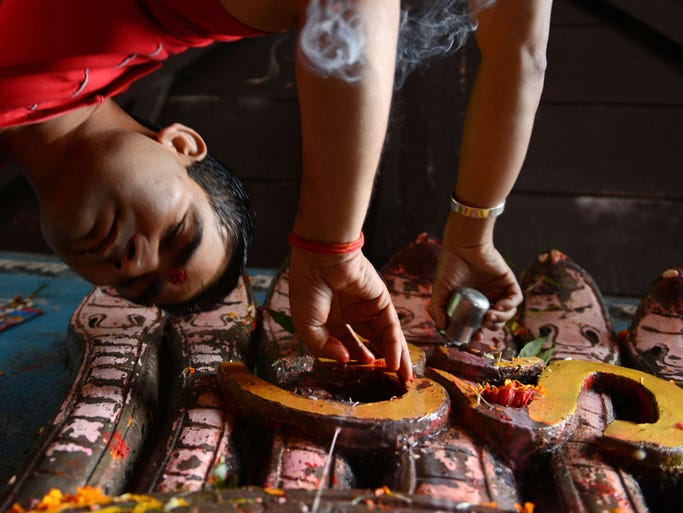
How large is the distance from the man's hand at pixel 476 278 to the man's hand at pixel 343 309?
1.24 feet

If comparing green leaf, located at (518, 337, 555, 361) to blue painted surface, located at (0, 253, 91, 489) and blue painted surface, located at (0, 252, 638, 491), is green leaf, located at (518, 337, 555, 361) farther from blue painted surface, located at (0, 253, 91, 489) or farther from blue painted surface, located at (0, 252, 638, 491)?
blue painted surface, located at (0, 253, 91, 489)

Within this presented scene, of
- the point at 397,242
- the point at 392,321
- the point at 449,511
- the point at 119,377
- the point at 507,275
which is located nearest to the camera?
the point at 449,511

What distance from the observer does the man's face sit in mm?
1293

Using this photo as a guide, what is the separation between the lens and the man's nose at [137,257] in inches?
51.6

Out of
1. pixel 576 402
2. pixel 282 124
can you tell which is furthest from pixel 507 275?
pixel 282 124

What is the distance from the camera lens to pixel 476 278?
1.87m

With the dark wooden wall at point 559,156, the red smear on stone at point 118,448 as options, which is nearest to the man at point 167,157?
the red smear on stone at point 118,448

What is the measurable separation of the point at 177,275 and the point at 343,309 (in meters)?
0.36

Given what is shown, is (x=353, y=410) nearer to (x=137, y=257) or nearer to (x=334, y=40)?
(x=137, y=257)

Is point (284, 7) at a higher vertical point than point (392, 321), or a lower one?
higher

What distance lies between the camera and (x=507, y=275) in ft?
6.02

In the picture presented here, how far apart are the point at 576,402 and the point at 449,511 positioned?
0.47m

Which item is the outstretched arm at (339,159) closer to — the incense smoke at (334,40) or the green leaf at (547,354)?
the incense smoke at (334,40)

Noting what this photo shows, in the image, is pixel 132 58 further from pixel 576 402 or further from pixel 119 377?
pixel 576 402
